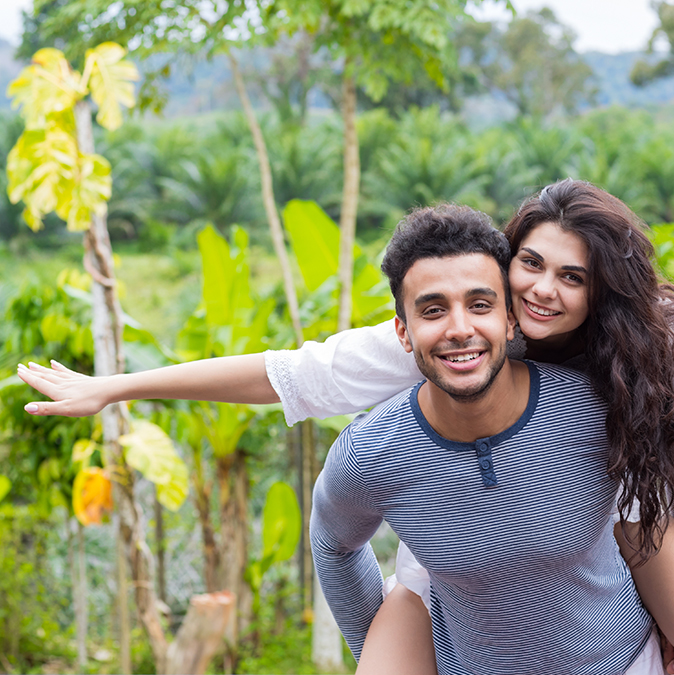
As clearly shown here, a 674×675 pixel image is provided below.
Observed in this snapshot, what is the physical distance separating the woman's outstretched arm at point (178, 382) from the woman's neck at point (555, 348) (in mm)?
466

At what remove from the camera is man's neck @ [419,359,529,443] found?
1060 mm

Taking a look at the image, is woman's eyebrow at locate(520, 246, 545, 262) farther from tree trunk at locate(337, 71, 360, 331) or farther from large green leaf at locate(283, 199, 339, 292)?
large green leaf at locate(283, 199, 339, 292)

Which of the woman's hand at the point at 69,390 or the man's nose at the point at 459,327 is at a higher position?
the man's nose at the point at 459,327

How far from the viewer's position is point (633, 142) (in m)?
13.9

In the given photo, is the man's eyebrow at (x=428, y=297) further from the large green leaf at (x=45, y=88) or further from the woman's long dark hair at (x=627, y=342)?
the large green leaf at (x=45, y=88)

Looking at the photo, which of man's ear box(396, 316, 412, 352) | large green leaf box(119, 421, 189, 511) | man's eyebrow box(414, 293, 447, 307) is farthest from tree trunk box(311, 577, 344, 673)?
man's eyebrow box(414, 293, 447, 307)

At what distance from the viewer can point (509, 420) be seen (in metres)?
1.09

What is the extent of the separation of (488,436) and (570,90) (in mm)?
24667

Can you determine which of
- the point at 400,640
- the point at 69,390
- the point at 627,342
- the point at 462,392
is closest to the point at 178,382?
the point at 69,390

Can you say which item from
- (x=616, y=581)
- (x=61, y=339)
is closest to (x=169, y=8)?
→ (x=61, y=339)

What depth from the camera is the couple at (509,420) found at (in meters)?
1.07

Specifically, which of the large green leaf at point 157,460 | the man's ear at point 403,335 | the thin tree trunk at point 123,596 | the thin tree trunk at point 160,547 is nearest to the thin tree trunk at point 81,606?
the thin tree trunk at point 160,547

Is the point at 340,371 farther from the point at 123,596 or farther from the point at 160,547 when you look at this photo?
the point at 160,547

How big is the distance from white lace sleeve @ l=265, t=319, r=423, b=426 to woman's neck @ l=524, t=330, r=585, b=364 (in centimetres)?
21
